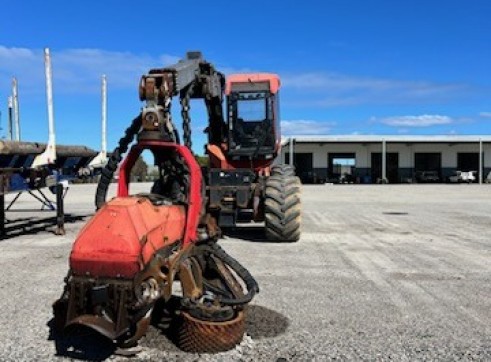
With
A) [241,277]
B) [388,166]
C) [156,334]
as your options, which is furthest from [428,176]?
[156,334]

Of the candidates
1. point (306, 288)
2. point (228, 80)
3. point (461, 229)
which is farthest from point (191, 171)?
point (461, 229)

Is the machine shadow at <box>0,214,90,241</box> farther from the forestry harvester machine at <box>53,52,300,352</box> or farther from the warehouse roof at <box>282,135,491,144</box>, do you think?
the warehouse roof at <box>282,135,491,144</box>

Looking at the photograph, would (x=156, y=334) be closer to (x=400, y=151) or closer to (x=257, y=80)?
(x=257, y=80)

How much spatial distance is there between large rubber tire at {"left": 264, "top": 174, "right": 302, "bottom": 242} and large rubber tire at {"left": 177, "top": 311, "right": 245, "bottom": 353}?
6410mm

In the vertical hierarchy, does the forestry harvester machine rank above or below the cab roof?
below

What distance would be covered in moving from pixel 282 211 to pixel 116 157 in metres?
5.92

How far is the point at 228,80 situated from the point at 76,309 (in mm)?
8763

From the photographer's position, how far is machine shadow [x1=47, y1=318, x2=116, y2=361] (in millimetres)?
4828

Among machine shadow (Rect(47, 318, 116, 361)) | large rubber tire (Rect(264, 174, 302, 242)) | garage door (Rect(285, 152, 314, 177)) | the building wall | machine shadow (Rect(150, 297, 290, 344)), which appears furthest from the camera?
garage door (Rect(285, 152, 314, 177))

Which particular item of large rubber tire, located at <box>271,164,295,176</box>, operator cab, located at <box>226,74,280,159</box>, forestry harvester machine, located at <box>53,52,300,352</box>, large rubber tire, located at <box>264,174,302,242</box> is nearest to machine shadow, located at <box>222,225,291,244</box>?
large rubber tire, located at <box>264,174,302,242</box>

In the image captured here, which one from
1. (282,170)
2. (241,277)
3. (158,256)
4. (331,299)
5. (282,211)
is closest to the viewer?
(158,256)

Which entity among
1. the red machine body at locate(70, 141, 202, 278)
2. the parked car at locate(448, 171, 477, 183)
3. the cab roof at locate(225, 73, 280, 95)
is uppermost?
the cab roof at locate(225, 73, 280, 95)

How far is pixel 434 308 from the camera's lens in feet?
21.2

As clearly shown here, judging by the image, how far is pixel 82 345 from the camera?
16.7 feet
